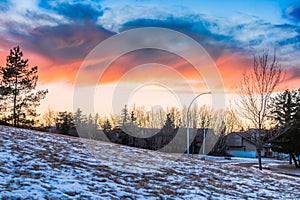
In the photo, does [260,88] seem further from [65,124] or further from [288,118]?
[65,124]

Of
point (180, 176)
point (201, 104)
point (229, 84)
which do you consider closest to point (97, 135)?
point (201, 104)

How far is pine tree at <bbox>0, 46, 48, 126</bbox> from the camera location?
3862 cm

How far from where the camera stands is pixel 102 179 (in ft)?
31.6

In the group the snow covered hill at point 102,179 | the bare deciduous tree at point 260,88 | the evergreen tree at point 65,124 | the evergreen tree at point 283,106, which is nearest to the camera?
the snow covered hill at point 102,179

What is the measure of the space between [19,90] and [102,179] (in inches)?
1305

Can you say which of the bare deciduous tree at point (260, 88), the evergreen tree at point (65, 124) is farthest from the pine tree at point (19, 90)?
the bare deciduous tree at point (260, 88)

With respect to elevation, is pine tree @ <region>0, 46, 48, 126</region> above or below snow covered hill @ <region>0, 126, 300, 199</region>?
above

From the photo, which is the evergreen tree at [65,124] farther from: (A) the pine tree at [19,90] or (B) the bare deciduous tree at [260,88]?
(B) the bare deciduous tree at [260,88]

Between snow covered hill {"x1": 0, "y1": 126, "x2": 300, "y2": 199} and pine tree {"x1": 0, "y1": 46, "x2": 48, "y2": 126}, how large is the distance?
26600 mm

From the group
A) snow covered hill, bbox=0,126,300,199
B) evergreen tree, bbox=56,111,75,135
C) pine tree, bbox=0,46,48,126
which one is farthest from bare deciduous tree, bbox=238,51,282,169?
evergreen tree, bbox=56,111,75,135

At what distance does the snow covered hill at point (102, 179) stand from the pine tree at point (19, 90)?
26600 millimetres

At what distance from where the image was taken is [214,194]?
10.2 m

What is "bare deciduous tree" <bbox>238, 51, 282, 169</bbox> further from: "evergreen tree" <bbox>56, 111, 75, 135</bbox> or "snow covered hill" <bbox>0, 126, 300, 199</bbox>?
"evergreen tree" <bbox>56, 111, 75, 135</bbox>

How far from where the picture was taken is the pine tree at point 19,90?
38625 mm
